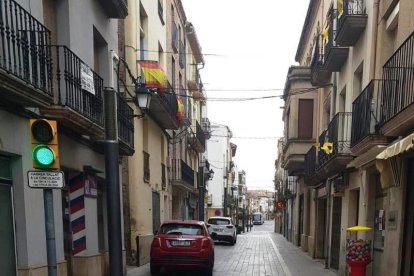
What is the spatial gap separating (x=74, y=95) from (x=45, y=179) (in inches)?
151

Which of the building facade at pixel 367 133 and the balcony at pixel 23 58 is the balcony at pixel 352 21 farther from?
the balcony at pixel 23 58

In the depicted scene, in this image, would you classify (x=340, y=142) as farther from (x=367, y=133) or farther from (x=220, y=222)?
(x=220, y=222)

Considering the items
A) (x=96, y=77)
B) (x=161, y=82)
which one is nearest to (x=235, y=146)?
(x=161, y=82)

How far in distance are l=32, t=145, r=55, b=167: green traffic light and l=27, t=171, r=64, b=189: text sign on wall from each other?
4.3 inches

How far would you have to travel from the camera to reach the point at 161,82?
14.5m

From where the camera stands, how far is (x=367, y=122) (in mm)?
9492

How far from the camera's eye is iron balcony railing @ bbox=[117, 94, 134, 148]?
430 inches

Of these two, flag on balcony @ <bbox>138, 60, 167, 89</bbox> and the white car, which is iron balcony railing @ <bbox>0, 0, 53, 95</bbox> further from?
the white car

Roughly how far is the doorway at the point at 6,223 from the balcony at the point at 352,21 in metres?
8.41

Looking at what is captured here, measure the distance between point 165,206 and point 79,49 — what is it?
463 inches

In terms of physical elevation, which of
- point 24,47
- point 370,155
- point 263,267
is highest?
point 24,47

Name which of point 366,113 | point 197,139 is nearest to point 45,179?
point 366,113

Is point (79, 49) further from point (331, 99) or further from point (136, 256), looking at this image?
point (331, 99)

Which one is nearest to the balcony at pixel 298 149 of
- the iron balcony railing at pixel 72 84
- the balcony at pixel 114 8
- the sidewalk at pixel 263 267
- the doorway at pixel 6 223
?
the sidewalk at pixel 263 267
